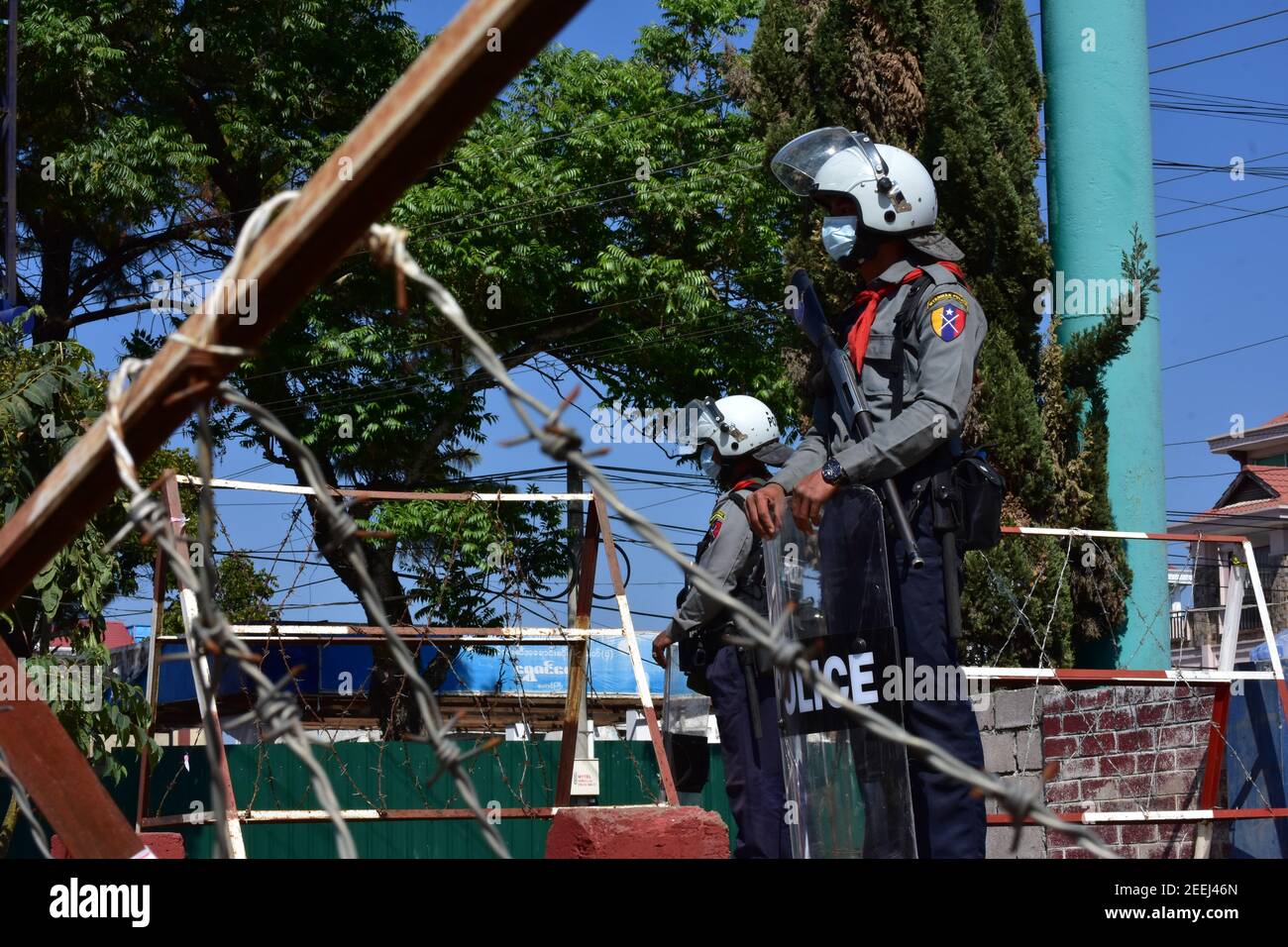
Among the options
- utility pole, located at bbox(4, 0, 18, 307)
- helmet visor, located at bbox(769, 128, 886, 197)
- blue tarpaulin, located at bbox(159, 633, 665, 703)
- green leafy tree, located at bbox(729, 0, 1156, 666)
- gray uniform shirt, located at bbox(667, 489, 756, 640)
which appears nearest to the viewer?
helmet visor, located at bbox(769, 128, 886, 197)

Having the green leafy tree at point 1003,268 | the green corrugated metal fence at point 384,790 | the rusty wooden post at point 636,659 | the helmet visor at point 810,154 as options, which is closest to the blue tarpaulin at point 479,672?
the green corrugated metal fence at point 384,790

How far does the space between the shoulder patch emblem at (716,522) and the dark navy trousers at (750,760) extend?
507 mm

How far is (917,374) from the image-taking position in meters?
3.96

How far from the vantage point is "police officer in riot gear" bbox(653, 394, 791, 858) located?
5594mm

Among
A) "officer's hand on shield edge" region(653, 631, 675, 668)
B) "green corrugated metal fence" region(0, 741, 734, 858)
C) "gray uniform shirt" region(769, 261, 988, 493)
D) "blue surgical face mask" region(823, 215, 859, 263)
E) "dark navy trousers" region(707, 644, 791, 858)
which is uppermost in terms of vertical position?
"blue surgical face mask" region(823, 215, 859, 263)

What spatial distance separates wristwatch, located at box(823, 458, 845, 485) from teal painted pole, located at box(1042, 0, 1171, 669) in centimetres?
658

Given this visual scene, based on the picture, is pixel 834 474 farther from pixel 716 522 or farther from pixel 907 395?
pixel 716 522

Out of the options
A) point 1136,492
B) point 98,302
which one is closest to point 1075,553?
point 1136,492

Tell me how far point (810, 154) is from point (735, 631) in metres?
1.99

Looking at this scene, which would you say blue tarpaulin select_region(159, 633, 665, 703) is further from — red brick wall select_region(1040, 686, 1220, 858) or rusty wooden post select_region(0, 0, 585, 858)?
rusty wooden post select_region(0, 0, 585, 858)

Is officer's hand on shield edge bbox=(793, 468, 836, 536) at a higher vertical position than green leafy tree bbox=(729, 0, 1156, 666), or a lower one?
lower

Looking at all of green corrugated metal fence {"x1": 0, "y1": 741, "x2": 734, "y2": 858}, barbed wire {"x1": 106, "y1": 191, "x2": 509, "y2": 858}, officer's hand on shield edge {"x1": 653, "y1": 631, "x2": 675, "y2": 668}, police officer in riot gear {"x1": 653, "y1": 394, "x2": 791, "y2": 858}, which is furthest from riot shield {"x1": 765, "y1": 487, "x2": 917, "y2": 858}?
green corrugated metal fence {"x1": 0, "y1": 741, "x2": 734, "y2": 858}

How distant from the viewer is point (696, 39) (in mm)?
20812

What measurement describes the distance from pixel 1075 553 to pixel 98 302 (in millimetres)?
16962
